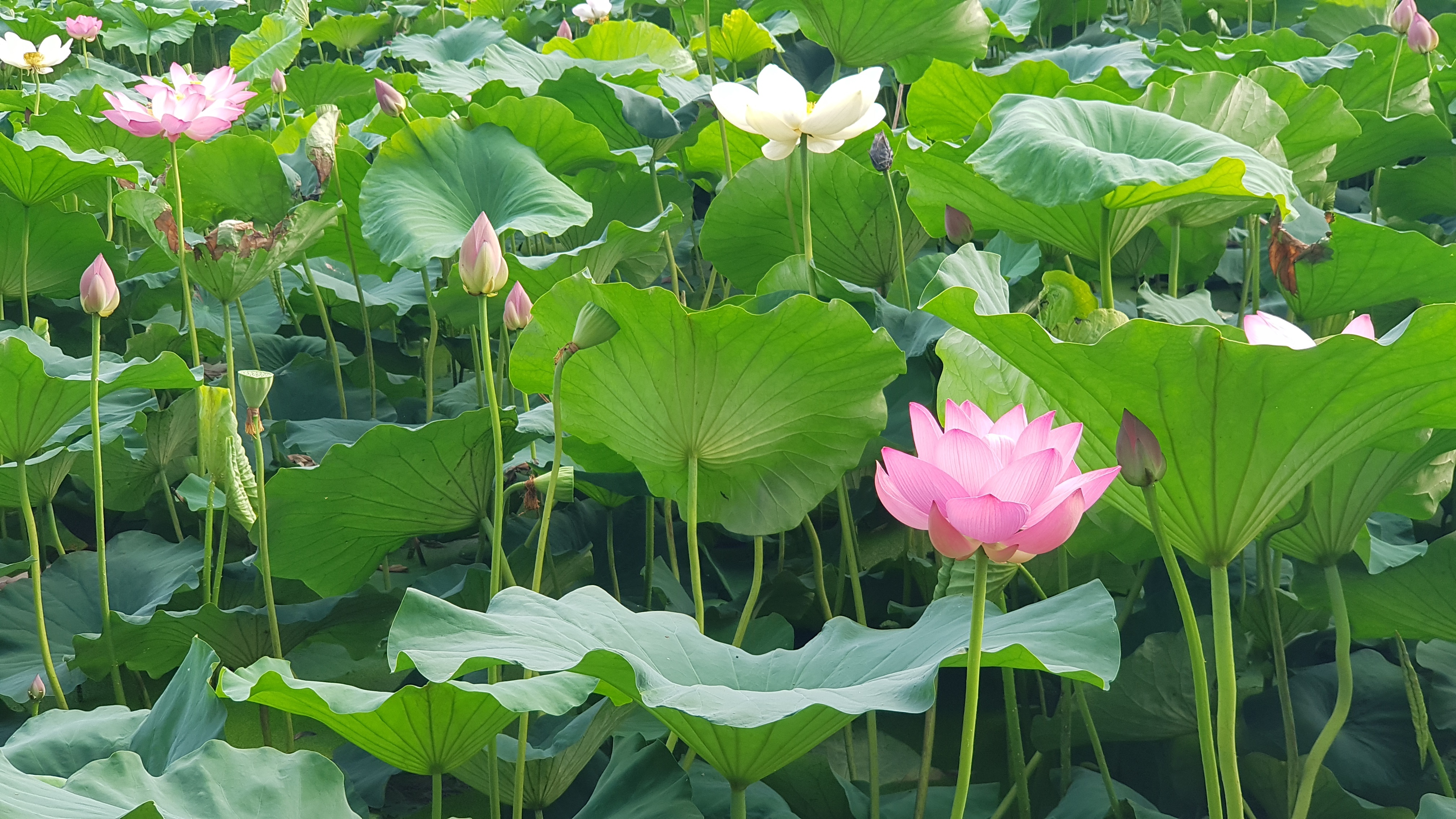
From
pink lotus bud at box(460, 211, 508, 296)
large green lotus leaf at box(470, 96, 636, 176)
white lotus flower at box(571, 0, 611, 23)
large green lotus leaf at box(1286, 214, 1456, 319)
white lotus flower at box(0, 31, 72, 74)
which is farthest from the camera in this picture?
white lotus flower at box(571, 0, 611, 23)

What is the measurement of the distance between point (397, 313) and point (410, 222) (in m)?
0.56

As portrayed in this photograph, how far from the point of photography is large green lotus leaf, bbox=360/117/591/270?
1.44 meters

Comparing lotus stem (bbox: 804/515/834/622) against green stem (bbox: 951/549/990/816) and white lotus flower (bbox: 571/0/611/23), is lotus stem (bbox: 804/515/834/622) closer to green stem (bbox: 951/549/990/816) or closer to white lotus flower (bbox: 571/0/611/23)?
green stem (bbox: 951/549/990/816)

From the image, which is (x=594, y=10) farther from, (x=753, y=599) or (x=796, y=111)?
(x=753, y=599)

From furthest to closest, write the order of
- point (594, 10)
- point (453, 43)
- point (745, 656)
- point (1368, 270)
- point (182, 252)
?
1. point (453, 43)
2. point (594, 10)
3. point (182, 252)
4. point (1368, 270)
5. point (745, 656)

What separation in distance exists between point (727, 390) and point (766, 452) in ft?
0.38

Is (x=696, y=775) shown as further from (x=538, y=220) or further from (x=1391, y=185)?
(x=1391, y=185)

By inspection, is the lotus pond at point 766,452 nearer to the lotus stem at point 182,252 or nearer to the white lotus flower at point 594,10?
the lotus stem at point 182,252

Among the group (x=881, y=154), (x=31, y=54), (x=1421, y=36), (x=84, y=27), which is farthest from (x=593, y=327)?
(x=84, y=27)

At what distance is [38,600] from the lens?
128 cm

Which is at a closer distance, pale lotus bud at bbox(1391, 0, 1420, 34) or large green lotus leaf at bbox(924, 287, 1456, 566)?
large green lotus leaf at bbox(924, 287, 1456, 566)

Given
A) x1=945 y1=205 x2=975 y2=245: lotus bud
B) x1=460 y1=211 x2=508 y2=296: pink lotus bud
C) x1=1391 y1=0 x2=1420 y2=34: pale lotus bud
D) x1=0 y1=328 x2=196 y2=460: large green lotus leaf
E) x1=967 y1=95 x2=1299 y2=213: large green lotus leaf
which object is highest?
x1=967 y1=95 x2=1299 y2=213: large green lotus leaf

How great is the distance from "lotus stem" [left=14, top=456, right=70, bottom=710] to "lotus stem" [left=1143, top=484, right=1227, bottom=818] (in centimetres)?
113

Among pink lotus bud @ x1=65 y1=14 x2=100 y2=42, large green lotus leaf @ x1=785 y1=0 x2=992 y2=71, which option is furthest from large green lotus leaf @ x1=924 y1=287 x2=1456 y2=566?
pink lotus bud @ x1=65 y1=14 x2=100 y2=42
